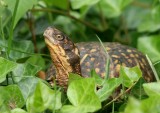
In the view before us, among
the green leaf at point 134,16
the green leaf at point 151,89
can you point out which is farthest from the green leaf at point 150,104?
A: the green leaf at point 134,16

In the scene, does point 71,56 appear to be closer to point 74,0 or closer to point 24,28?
point 74,0

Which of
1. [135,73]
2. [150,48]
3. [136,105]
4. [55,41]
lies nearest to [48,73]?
[55,41]

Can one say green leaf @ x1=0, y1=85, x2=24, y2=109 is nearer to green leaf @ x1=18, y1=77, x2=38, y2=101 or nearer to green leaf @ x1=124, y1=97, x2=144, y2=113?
green leaf @ x1=18, y1=77, x2=38, y2=101

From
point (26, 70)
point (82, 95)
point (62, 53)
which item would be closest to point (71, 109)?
point (82, 95)

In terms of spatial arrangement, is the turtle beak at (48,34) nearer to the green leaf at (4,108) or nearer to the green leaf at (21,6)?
the green leaf at (21,6)

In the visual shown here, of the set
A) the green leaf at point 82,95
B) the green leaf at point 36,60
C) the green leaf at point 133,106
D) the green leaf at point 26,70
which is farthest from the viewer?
the green leaf at point 36,60

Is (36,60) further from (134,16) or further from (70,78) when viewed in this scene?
(134,16)
